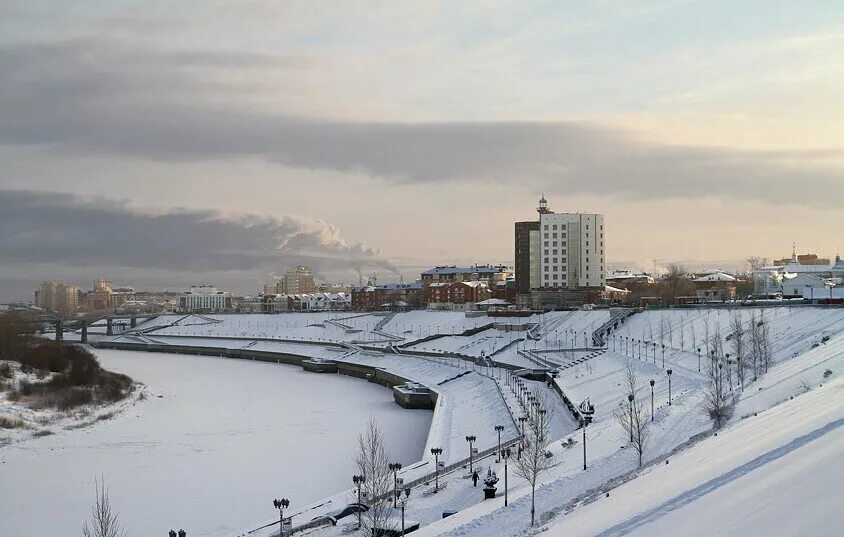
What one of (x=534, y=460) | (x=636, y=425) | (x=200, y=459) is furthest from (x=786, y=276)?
(x=534, y=460)

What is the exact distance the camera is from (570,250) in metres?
108

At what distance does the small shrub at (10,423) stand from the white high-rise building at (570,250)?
7646cm

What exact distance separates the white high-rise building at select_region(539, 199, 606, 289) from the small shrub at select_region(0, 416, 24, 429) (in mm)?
76461

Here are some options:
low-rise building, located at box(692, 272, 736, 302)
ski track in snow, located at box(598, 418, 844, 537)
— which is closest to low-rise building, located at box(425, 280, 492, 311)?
low-rise building, located at box(692, 272, 736, 302)

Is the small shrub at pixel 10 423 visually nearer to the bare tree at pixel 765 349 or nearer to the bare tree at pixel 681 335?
the bare tree at pixel 765 349

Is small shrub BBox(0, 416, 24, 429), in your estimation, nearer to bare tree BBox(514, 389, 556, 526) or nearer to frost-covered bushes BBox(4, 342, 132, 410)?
frost-covered bushes BBox(4, 342, 132, 410)

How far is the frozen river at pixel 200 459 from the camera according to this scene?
25625mm

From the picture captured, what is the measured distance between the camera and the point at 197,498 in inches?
1077

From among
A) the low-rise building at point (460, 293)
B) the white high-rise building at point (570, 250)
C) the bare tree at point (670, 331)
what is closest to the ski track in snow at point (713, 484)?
the bare tree at point (670, 331)

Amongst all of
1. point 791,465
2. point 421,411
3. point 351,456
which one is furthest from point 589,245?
point 791,465

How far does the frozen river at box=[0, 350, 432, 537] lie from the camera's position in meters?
25.6

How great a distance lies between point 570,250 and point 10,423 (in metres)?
79.3

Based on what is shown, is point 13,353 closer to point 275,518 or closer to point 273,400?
point 273,400

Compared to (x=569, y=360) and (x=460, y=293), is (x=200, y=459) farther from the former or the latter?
(x=460, y=293)
